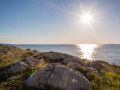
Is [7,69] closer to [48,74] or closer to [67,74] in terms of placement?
[48,74]

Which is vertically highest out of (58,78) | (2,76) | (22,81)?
(58,78)

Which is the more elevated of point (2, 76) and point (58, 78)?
point (58, 78)

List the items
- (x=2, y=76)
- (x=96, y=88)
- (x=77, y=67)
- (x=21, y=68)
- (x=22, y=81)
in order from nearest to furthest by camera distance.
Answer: (x=96, y=88), (x=22, y=81), (x=2, y=76), (x=21, y=68), (x=77, y=67)

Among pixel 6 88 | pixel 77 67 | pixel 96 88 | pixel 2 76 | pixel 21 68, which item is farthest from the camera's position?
pixel 77 67

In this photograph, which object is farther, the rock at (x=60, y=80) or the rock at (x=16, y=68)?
the rock at (x=16, y=68)

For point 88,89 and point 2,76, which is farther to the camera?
point 2,76

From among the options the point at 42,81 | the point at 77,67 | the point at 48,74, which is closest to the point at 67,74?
the point at 48,74

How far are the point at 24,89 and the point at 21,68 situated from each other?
3.88 metres

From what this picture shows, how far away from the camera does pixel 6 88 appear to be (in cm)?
548

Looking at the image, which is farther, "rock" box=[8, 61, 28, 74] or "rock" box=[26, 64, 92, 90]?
"rock" box=[8, 61, 28, 74]

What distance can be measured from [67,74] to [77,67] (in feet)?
12.8

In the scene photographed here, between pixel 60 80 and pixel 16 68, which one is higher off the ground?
pixel 60 80

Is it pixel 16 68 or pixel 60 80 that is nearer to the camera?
pixel 60 80

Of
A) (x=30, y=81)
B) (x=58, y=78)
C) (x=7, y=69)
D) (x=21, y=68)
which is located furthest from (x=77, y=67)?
(x=7, y=69)
